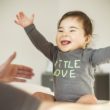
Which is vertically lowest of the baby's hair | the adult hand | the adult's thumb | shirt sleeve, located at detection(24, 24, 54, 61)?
the adult hand

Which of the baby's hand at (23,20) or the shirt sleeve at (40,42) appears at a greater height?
the baby's hand at (23,20)

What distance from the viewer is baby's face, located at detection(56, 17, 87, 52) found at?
0.32 meters

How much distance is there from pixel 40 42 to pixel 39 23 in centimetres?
3

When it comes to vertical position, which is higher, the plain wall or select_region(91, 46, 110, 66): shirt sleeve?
the plain wall

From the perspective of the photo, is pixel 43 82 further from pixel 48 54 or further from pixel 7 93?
pixel 7 93

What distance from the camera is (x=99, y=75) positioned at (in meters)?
0.33

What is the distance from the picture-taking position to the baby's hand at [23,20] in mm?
341

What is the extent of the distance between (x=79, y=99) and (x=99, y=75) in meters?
0.04

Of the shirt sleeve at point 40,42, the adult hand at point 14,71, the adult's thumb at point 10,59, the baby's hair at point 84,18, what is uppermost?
the baby's hair at point 84,18

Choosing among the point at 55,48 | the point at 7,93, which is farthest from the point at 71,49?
the point at 7,93

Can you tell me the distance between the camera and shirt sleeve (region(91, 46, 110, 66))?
0.31 metres

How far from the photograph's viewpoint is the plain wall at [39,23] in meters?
0.33

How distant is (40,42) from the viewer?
34 cm

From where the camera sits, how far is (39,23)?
352 millimetres
